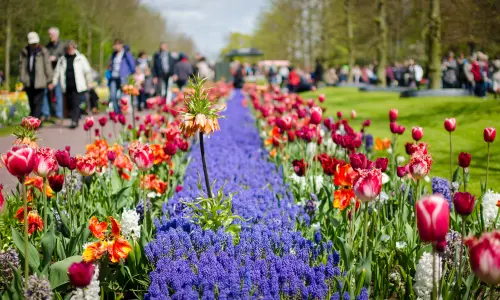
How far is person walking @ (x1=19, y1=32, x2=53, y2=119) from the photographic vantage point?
11.0 metres

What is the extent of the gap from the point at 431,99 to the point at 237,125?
23.4 ft

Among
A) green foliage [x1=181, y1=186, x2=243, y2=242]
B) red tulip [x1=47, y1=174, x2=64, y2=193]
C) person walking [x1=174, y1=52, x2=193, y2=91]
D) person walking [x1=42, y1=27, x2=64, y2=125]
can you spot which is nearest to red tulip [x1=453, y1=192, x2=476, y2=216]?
green foliage [x1=181, y1=186, x2=243, y2=242]

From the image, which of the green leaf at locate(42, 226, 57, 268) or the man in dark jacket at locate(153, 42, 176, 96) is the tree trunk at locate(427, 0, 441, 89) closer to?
the man in dark jacket at locate(153, 42, 176, 96)

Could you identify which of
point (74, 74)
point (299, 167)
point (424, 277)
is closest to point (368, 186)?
point (424, 277)

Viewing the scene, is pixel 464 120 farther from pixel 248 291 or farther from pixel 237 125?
pixel 248 291

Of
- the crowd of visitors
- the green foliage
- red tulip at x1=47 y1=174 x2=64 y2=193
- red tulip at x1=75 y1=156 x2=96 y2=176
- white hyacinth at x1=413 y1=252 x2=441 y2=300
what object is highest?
the crowd of visitors

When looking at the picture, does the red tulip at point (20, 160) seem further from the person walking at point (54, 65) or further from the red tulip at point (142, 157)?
the person walking at point (54, 65)

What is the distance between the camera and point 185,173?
6.58 meters

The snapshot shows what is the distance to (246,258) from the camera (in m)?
3.19

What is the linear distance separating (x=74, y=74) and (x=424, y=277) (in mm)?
9620

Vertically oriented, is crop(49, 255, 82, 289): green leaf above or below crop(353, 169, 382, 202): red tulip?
below

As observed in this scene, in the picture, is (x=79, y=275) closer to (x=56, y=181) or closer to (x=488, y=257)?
(x=488, y=257)

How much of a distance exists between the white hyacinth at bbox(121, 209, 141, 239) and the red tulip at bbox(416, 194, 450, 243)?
202 centimetres

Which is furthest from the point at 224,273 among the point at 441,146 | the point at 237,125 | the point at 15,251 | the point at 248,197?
the point at 237,125
